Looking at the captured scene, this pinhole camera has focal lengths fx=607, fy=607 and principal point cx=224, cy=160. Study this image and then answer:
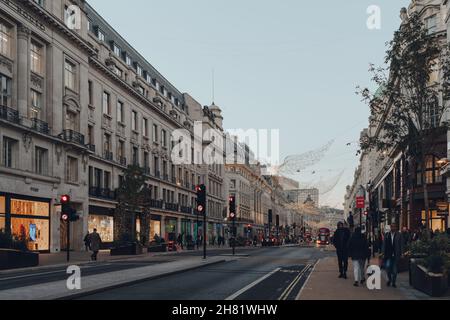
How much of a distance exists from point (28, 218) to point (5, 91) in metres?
9.03

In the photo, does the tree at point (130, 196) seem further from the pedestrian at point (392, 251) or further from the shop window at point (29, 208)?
the pedestrian at point (392, 251)

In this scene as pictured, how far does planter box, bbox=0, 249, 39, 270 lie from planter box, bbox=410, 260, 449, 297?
1836 centimetres

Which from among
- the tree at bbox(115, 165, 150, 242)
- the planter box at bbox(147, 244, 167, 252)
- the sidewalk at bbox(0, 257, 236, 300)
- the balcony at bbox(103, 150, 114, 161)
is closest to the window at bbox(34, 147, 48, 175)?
the tree at bbox(115, 165, 150, 242)

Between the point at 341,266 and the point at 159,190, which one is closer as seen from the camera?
the point at 341,266

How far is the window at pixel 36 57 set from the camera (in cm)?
4466

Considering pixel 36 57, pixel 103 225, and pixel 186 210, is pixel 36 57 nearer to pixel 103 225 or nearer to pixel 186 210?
pixel 103 225

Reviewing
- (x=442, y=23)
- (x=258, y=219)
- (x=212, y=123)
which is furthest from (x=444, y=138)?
(x=258, y=219)

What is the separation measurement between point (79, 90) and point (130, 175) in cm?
848

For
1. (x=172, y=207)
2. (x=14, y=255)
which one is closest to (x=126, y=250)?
(x=14, y=255)

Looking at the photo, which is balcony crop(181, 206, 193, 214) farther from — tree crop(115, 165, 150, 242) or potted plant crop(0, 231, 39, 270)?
potted plant crop(0, 231, 39, 270)

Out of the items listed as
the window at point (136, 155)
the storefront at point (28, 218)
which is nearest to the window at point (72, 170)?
the storefront at point (28, 218)

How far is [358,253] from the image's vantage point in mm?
18594
